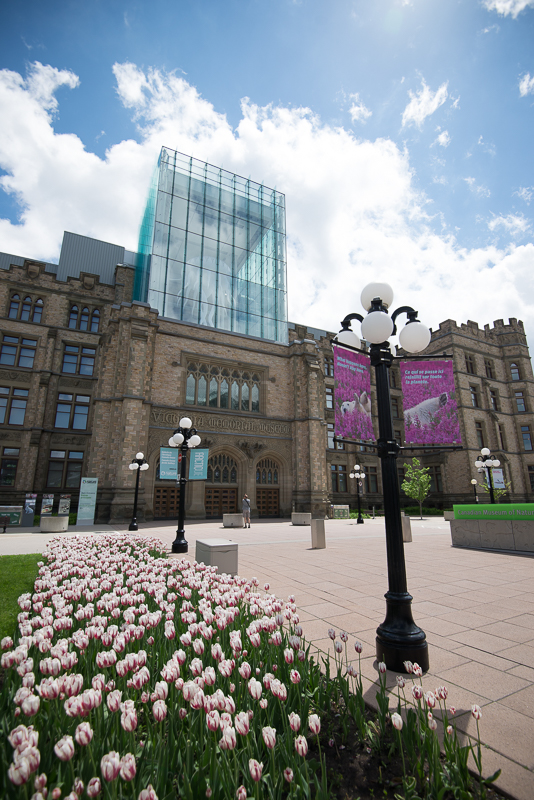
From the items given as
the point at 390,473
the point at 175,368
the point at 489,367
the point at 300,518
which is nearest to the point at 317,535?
the point at 390,473

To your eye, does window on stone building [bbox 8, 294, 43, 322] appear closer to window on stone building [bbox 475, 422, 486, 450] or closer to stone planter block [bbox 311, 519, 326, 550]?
stone planter block [bbox 311, 519, 326, 550]

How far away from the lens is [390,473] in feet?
13.8

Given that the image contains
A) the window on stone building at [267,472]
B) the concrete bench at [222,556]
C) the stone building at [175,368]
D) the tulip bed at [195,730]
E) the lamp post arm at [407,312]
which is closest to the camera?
the tulip bed at [195,730]

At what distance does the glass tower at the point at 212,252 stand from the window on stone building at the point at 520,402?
2730cm

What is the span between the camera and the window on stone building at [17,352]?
25016 mm

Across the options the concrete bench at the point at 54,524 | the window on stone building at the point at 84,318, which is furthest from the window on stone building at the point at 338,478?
the concrete bench at the point at 54,524

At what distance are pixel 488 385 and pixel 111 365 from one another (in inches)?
A: 1436

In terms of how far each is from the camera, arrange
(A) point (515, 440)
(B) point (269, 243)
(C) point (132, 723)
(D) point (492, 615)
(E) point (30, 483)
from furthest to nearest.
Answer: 1. (A) point (515, 440)
2. (B) point (269, 243)
3. (E) point (30, 483)
4. (D) point (492, 615)
5. (C) point (132, 723)

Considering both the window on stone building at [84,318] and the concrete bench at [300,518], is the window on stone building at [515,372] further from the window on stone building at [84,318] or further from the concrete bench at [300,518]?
the window on stone building at [84,318]

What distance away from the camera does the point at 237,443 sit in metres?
25.9

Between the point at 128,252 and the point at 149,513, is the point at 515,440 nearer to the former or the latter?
the point at 149,513

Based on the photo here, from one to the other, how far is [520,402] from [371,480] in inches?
753

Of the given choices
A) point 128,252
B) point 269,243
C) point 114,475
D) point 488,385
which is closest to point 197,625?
point 114,475

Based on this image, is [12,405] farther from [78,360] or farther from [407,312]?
[407,312]
